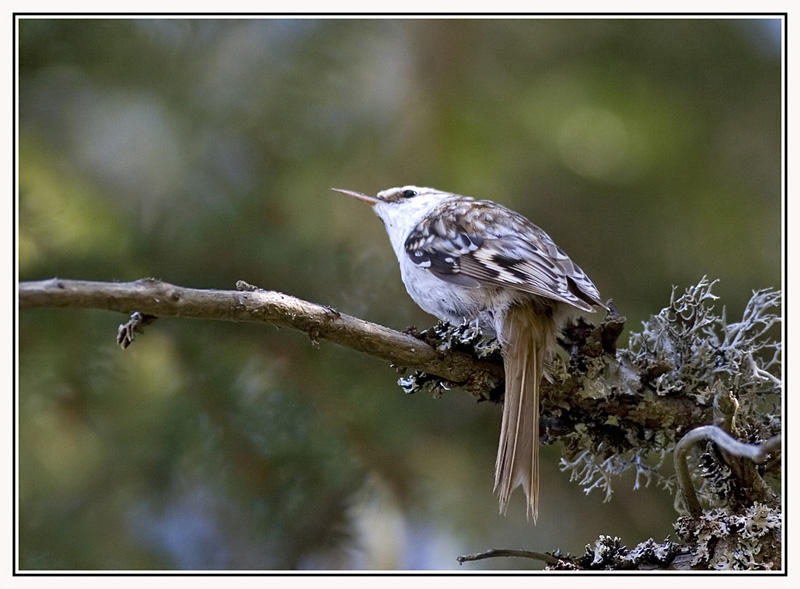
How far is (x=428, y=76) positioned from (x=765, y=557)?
7.37ft

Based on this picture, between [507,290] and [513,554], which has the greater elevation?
[507,290]

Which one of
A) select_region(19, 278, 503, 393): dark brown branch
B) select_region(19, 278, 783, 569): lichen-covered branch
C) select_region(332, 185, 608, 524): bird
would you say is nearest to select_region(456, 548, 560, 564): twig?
select_region(19, 278, 783, 569): lichen-covered branch

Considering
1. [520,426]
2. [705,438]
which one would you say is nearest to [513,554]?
[520,426]

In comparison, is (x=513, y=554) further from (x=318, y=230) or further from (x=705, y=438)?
(x=318, y=230)

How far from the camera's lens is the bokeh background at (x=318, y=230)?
7.13 ft

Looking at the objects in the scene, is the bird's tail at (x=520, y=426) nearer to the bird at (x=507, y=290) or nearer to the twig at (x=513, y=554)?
the bird at (x=507, y=290)

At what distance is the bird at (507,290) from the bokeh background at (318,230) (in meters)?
0.27

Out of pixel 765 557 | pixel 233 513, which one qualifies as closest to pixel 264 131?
pixel 233 513

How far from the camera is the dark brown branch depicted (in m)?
1.17

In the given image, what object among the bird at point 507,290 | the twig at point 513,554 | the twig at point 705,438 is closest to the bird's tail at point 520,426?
the bird at point 507,290

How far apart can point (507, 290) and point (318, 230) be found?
36.1 inches

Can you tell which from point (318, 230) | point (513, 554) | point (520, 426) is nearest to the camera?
point (513, 554)

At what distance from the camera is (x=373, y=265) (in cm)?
255

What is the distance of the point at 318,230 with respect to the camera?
268 cm
